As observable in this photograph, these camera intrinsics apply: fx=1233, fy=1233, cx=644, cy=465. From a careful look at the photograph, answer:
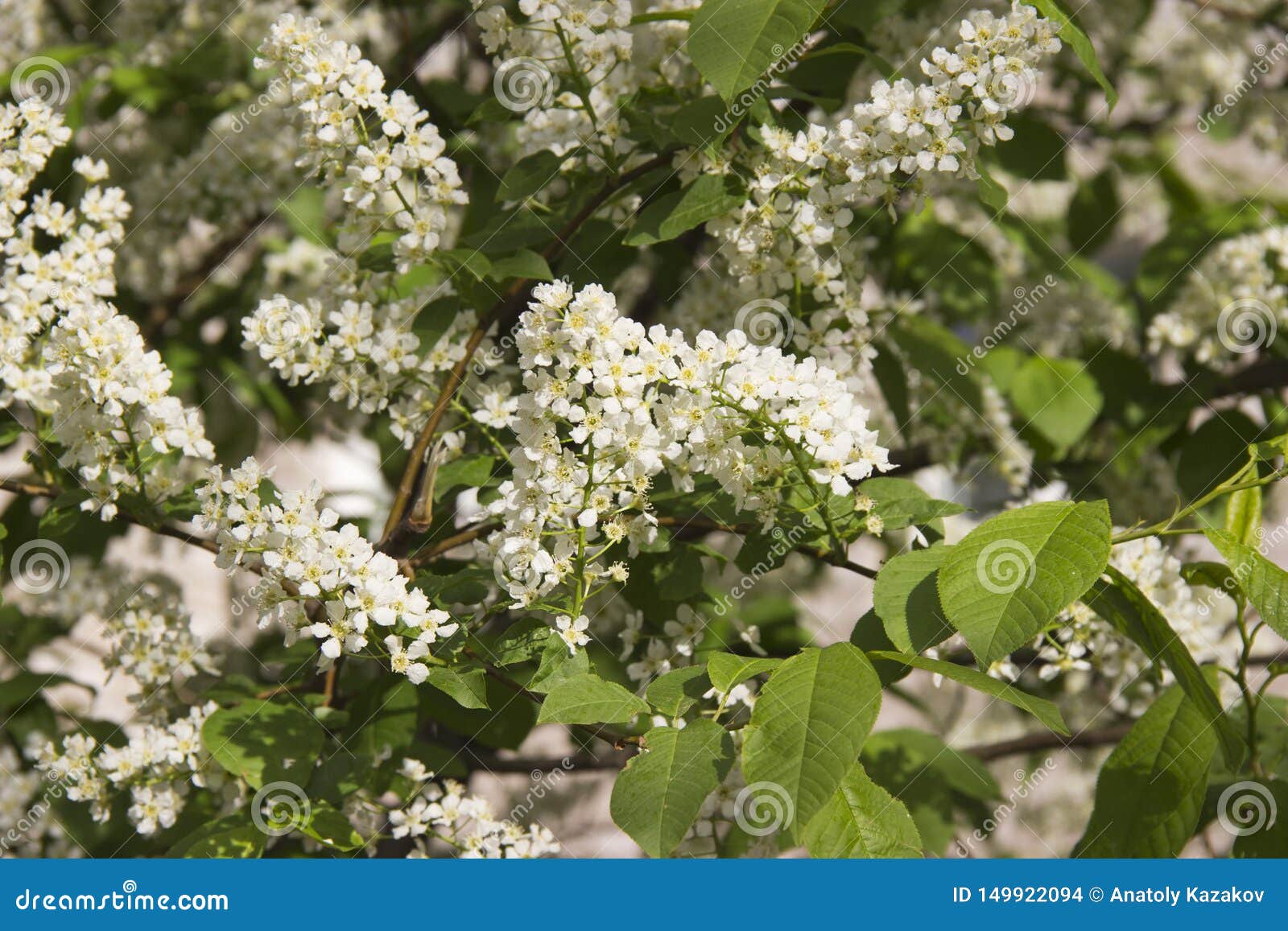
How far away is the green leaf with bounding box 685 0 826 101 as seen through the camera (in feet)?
5.13

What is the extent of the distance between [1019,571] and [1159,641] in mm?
345

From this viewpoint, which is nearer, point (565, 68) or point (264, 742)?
point (264, 742)

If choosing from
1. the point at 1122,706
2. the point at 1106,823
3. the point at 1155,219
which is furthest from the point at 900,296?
the point at 1155,219

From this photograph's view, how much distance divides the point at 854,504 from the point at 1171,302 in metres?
1.67

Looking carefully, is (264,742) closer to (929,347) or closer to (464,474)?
(464,474)

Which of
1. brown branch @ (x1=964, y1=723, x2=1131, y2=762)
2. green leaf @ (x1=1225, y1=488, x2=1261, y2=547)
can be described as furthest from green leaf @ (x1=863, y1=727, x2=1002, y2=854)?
green leaf @ (x1=1225, y1=488, x2=1261, y2=547)

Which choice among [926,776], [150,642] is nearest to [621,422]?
[150,642]

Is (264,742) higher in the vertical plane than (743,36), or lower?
lower

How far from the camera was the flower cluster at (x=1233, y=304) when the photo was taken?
268cm

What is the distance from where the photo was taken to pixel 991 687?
1342 millimetres

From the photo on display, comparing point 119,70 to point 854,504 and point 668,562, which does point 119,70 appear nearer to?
point 668,562

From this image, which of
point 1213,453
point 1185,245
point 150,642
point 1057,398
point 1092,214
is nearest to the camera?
point 150,642

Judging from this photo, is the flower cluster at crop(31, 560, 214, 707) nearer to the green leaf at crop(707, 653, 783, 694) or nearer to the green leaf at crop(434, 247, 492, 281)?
the green leaf at crop(434, 247, 492, 281)

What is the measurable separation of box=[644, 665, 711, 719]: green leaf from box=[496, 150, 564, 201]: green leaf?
0.79 metres
